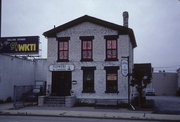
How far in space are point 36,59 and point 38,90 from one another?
746 cm

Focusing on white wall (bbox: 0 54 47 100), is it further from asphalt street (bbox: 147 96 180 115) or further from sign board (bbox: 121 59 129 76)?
asphalt street (bbox: 147 96 180 115)

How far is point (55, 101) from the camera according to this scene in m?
24.3

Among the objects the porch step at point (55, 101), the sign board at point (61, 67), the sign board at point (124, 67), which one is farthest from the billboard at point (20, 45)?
the sign board at point (124, 67)

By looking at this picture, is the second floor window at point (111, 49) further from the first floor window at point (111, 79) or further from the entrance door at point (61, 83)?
the entrance door at point (61, 83)

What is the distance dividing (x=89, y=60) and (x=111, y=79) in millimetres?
2874

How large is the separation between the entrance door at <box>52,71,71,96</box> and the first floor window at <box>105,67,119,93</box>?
390 cm

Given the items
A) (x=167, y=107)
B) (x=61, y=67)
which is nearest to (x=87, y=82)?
(x=61, y=67)

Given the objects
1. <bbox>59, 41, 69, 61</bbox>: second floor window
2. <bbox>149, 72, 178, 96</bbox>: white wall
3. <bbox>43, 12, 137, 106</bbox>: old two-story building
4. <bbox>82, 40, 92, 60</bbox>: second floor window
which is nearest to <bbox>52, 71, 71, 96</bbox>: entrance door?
<bbox>43, 12, 137, 106</bbox>: old two-story building

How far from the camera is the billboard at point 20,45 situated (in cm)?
3591

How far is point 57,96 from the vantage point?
25.1 metres

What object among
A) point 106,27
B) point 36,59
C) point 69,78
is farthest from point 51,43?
point 36,59

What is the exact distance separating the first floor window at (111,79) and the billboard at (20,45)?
47.8 feet

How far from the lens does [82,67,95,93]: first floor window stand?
25109 millimetres

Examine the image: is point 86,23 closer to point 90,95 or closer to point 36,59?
point 90,95
